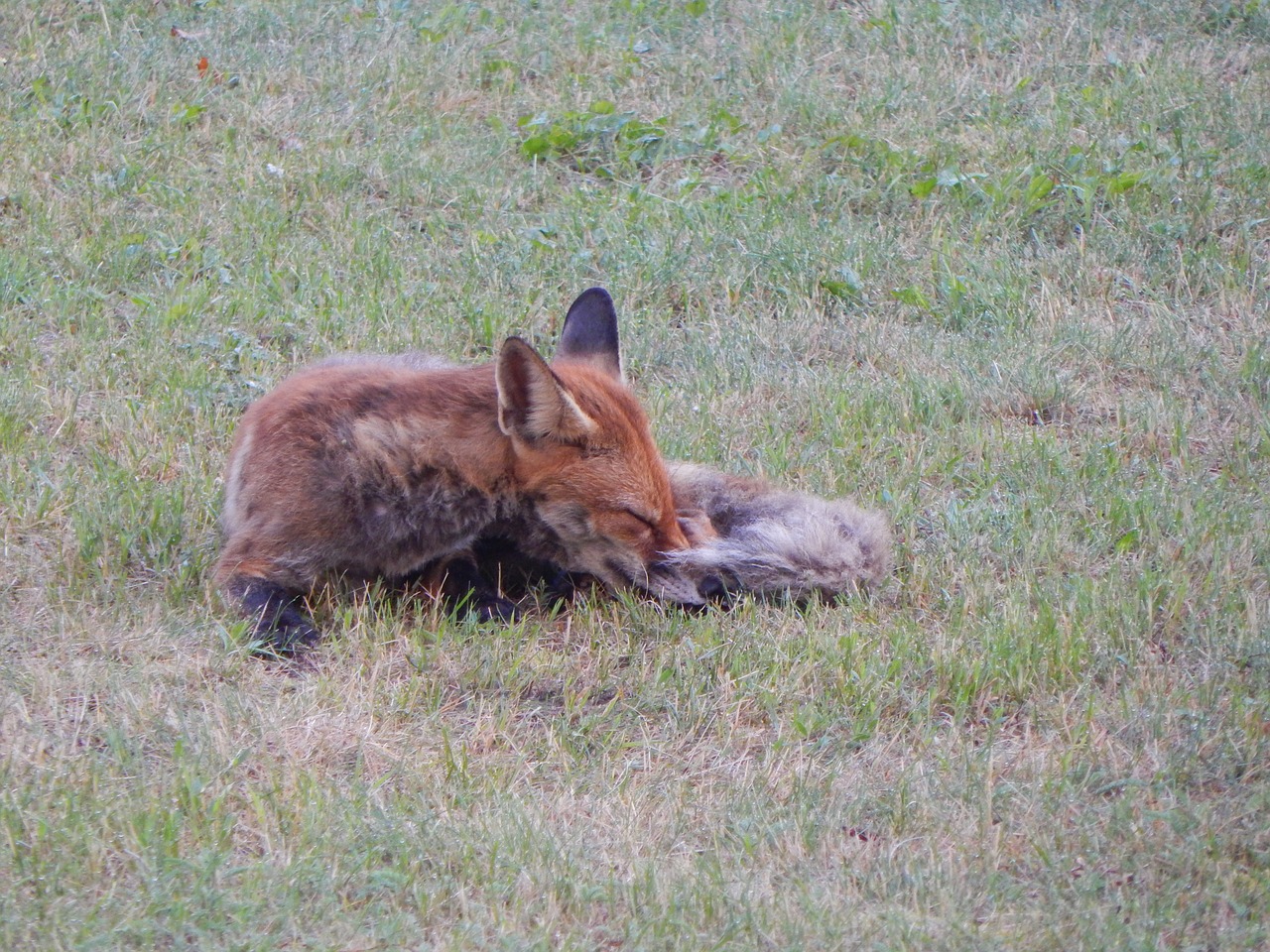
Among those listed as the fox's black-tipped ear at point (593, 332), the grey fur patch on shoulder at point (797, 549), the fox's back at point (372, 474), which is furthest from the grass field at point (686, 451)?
the fox's black-tipped ear at point (593, 332)

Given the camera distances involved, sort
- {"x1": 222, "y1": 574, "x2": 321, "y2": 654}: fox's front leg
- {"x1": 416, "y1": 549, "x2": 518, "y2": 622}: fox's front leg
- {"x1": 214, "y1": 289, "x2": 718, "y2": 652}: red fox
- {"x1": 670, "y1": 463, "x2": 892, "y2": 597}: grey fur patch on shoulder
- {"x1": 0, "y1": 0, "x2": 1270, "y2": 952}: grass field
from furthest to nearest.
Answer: {"x1": 416, "y1": 549, "x2": 518, "y2": 622}: fox's front leg, {"x1": 670, "y1": 463, "x2": 892, "y2": 597}: grey fur patch on shoulder, {"x1": 214, "y1": 289, "x2": 718, "y2": 652}: red fox, {"x1": 222, "y1": 574, "x2": 321, "y2": 654}: fox's front leg, {"x1": 0, "y1": 0, "x2": 1270, "y2": 952}: grass field

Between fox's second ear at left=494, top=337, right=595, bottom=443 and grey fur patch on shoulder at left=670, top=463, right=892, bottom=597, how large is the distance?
621 mm

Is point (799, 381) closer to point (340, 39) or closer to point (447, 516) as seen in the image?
point (447, 516)

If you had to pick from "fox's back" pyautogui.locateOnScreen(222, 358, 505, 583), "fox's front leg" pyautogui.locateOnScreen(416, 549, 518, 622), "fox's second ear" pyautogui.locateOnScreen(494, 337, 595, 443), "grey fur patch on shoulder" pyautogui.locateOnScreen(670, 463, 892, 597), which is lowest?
"fox's front leg" pyautogui.locateOnScreen(416, 549, 518, 622)

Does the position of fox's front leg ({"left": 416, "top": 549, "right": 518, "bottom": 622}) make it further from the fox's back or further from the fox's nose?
the fox's nose

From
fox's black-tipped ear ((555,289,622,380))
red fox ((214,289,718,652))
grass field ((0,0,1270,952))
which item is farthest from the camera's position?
fox's black-tipped ear ((555,289,622,380))

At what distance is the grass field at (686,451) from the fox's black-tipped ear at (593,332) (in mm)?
804

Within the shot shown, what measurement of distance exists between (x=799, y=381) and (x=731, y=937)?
4170mm

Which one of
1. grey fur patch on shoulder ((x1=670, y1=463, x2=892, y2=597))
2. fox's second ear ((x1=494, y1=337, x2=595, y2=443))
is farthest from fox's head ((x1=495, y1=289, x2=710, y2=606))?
grey fur patch on shoulder ((x1=670, y1=463, x2=892, y2=597))

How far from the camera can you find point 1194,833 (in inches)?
139

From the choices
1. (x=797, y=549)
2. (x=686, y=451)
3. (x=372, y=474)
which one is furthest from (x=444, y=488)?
(x=686, y=451)

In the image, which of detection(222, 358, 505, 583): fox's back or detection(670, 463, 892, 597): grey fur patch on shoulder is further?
detection(670, 463, 892, 597): grey fur patch on shoulder

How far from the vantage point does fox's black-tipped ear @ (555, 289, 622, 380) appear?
5672mm

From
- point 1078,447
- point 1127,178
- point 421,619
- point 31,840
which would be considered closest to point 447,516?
point 421,619
